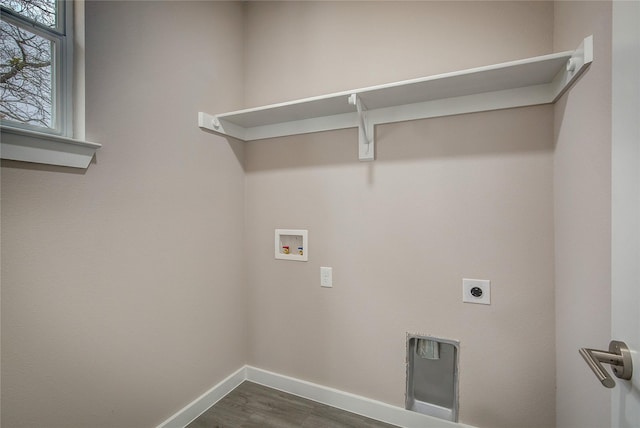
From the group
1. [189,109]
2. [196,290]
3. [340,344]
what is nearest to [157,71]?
[189,109]

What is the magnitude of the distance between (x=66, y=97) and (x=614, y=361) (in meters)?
1.93

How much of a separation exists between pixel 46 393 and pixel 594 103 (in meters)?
2.22

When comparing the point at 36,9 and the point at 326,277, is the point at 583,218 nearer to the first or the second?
the point at 326,277

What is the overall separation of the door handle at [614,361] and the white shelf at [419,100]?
0.91 m

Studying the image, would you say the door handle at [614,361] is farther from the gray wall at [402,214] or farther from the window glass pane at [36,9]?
the window glass pane at [36,9]

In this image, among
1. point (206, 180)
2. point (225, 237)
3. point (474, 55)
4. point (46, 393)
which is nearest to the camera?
point (46, 393)

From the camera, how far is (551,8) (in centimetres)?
131

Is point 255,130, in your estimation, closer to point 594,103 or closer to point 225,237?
point 225,237

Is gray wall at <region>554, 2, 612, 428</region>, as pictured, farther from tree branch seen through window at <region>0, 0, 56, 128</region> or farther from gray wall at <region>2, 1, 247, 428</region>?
tree branch seen through window at <region>0, 0, 56, 128</region>

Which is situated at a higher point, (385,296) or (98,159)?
(98,159)

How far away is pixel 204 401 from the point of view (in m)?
1.70

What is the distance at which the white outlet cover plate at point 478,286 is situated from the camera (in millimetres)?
A: 1426

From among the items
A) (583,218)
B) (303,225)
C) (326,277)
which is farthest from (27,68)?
(583,218)

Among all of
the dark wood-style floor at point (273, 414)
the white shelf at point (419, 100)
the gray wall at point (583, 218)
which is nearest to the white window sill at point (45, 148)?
the white shelf at point (419, 100)
